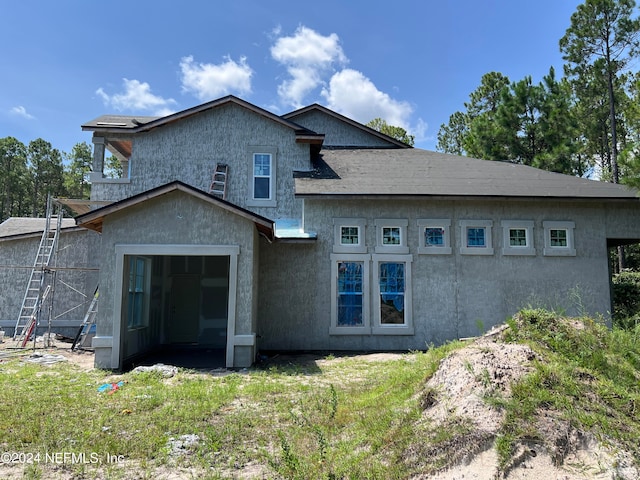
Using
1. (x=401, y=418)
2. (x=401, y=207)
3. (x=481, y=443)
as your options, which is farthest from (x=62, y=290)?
(x=481, y=443)

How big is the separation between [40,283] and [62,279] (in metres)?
1.62

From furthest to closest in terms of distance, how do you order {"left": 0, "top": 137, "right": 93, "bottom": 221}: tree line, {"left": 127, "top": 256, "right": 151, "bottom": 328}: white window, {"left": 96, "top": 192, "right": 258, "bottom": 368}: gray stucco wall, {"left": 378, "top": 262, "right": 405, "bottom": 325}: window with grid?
{"left": 0, "top": 137, "right": 93, "bottom": 221}: tree line < {"left": 378, "top": 262, "right": 405, "bottom": 325}: window with grid < {"left": 127, "top": 256, "right": 151, "bottom": 328}: white window < {"left": 96, "top": 192, "right": 258, "bottom": 368}: gray stucco wall

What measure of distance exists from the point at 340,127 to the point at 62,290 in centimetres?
1155

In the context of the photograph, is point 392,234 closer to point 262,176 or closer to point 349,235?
point 349,235

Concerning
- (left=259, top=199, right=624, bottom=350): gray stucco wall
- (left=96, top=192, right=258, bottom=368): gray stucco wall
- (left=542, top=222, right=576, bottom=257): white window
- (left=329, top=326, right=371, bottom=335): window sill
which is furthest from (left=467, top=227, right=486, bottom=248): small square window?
(left=96, top=192, right=258, bottom=368): gray stucco wall

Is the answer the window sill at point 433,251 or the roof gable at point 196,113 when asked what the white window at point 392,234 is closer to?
the window sill at point 433,251

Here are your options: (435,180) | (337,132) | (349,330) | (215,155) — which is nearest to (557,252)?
(435,180)

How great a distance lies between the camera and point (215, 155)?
13453mm

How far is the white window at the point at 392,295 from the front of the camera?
11.7 meters

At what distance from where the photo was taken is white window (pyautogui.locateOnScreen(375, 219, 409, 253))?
12.0m

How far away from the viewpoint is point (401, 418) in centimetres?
502

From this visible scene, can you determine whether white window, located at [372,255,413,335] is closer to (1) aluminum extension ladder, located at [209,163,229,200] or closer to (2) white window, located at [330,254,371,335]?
(2) white window, located at [330,254,371,335]

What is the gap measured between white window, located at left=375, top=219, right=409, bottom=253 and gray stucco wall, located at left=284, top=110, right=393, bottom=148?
5693 millimetres

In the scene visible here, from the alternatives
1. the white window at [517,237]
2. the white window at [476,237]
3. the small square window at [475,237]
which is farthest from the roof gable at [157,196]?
the white window at [517,237]
